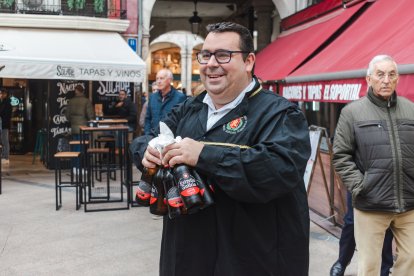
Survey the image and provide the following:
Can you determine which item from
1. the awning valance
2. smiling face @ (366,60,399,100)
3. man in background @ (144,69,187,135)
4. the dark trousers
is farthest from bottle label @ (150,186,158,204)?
the awning valance

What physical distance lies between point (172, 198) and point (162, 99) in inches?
216

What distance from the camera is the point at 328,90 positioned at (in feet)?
23.1

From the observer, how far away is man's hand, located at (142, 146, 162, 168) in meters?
2.04

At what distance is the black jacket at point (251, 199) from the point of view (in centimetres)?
192

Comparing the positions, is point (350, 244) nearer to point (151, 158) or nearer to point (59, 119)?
point (151, 158)

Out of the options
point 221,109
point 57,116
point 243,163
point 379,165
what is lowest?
point 379,165

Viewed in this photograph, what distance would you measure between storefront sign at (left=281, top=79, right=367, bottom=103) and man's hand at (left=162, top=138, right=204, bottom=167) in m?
4.34

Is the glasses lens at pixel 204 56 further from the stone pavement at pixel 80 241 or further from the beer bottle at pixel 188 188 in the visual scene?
the stone pavement at pixel 80 241

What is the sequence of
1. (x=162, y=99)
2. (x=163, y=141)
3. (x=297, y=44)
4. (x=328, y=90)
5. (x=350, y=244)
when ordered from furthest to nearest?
(x=297, y=44) → (x=162, y=99) → (x=328, y=90) → (x=350, y=244) → (x=163, y=141)

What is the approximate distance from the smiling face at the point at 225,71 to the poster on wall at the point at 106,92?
11.7 meters

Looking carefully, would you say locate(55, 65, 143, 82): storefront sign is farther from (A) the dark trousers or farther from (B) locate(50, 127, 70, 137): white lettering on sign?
(A) the dark trousers

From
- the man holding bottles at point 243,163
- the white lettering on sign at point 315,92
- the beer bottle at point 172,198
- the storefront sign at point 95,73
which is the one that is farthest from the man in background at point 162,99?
the beer bottle at point 172,198

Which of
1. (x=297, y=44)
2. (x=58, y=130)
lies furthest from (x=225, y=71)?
(x=58, y=130)

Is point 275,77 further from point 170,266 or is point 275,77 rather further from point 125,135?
point 170,266
